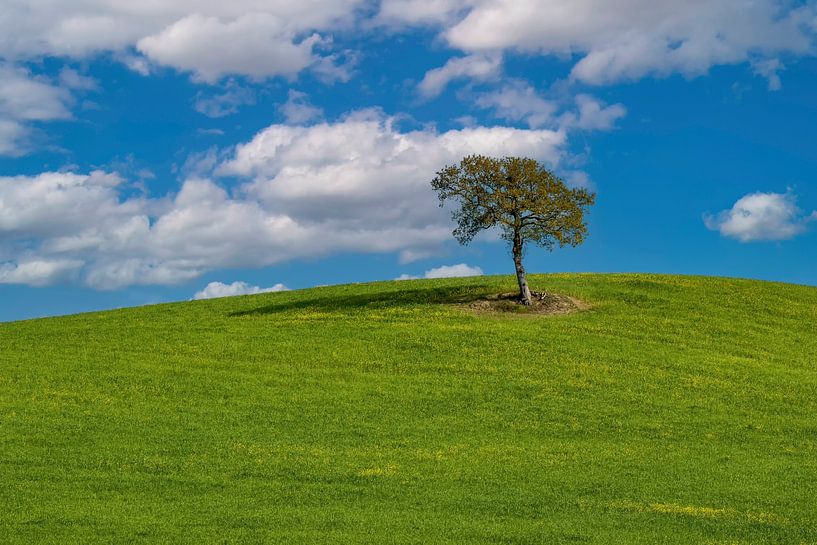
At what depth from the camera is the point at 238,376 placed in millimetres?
39156

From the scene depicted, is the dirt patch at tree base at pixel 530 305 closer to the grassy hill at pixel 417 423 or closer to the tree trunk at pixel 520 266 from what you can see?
the tree trunk at pixel 520 266

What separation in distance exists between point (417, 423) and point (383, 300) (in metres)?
25.7

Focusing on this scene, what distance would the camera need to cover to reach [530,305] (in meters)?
53.4

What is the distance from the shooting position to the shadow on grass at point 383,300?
5594cm

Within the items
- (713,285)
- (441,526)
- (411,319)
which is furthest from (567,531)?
(713,285)

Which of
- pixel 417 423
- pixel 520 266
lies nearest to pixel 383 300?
pixel 520 266

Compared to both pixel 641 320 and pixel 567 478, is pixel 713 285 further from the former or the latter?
pixel 567 478

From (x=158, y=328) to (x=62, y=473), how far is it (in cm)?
2693

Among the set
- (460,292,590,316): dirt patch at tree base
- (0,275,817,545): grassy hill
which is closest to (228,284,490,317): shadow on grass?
(0,275,817,545): grassy hill

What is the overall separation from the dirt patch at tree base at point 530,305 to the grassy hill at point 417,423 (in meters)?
1.26

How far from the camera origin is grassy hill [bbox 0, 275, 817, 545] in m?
21.5

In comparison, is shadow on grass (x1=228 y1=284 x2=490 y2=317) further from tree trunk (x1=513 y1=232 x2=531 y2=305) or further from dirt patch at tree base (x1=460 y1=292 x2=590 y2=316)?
tree trunk (x1=513 y1=232 x2=531 y2=305)

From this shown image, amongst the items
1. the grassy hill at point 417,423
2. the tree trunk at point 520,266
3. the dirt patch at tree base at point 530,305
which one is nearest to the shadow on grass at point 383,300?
the grassy hill at point 417,423

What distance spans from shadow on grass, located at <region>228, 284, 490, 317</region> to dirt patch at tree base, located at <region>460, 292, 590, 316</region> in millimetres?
1520
